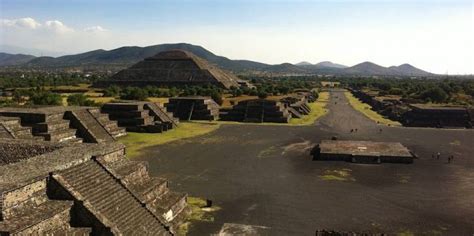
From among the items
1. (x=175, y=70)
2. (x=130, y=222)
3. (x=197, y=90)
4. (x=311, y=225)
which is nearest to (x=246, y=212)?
(x=311, y=225)

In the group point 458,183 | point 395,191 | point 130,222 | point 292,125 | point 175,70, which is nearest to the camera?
point 130,222

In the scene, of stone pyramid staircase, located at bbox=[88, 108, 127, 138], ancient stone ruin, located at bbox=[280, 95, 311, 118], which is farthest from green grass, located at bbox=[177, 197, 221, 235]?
ancient stone ruin, located at bbox=[280, 95, 311, 118]

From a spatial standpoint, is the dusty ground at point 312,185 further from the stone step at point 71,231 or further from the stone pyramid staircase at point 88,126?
the stone step at point 71,231

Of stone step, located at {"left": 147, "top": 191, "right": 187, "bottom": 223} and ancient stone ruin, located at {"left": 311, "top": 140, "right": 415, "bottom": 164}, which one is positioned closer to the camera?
stone step, located at {"left": 147, "top": 191, "right": 187, "bottom": 223}

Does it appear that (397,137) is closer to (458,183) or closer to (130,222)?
(458,183)

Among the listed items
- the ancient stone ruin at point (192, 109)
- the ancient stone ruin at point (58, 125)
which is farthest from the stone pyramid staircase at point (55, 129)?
the ancient stone ruin at point (192, 109)

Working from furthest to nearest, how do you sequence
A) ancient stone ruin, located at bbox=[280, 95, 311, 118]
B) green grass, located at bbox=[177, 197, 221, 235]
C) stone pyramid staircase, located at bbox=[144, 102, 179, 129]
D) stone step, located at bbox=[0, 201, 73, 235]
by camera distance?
ancient stone ruin, located at bbox=[280, 95, 311, 118] < stone pyramid staircase, located at bbox=[144, 102, 179, 129] < green grass, located at bbox=[177, 197, 221, 235] < stone step, located at bbox=[0, 201, 73, 235]

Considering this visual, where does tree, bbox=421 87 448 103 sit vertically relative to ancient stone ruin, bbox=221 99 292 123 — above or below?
above

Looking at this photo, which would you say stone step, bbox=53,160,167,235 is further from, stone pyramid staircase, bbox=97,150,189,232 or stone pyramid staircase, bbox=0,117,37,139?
stone pyramid staircase, bbox=0,117,37,139
